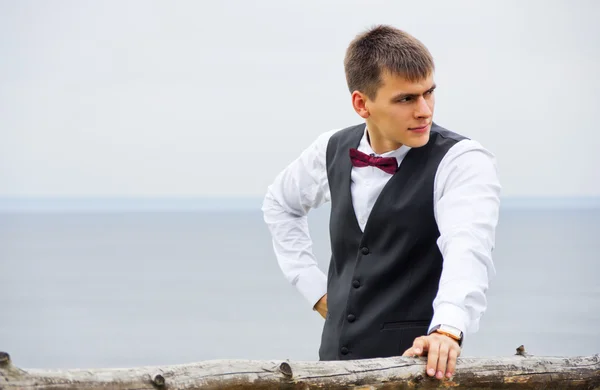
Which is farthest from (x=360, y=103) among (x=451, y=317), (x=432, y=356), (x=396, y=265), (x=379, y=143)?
(x=432, y=356)

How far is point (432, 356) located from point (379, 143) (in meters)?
0.87

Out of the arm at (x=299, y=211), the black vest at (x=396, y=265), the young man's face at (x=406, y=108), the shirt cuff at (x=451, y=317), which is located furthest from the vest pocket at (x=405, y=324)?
the arm at (x=299, y=211)

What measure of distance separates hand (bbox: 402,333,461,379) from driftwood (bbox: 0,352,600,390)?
1.0 inches

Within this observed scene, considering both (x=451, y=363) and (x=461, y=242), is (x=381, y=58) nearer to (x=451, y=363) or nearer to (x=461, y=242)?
(x=461, y=242)

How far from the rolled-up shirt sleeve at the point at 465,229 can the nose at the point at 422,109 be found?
0.43 feet

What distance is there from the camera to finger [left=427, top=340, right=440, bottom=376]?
2094 mm

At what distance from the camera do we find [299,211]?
3.42m

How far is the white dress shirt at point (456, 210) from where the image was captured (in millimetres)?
2260

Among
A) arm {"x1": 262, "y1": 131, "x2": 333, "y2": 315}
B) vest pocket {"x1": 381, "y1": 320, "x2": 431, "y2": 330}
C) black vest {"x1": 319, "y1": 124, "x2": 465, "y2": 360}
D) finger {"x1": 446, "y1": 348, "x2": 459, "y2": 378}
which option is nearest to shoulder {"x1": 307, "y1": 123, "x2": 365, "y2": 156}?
arm {"x1": 262, "y1": 131, "x2": 333, "y2": 315}

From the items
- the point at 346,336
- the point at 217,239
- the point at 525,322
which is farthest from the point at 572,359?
the point at 217,239

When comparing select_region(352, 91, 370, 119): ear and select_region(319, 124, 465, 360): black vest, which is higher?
select_region(352, 91, 370, 119): ear

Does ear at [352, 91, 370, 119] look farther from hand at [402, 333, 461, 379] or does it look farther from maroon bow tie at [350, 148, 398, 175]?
hand at [402, 333, 461, 379]

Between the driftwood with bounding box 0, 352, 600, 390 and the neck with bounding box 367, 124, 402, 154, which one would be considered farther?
the neck with bounding box 367, 124, 402, 154

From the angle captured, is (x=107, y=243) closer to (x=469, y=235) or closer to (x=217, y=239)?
(x=217, y=239)
